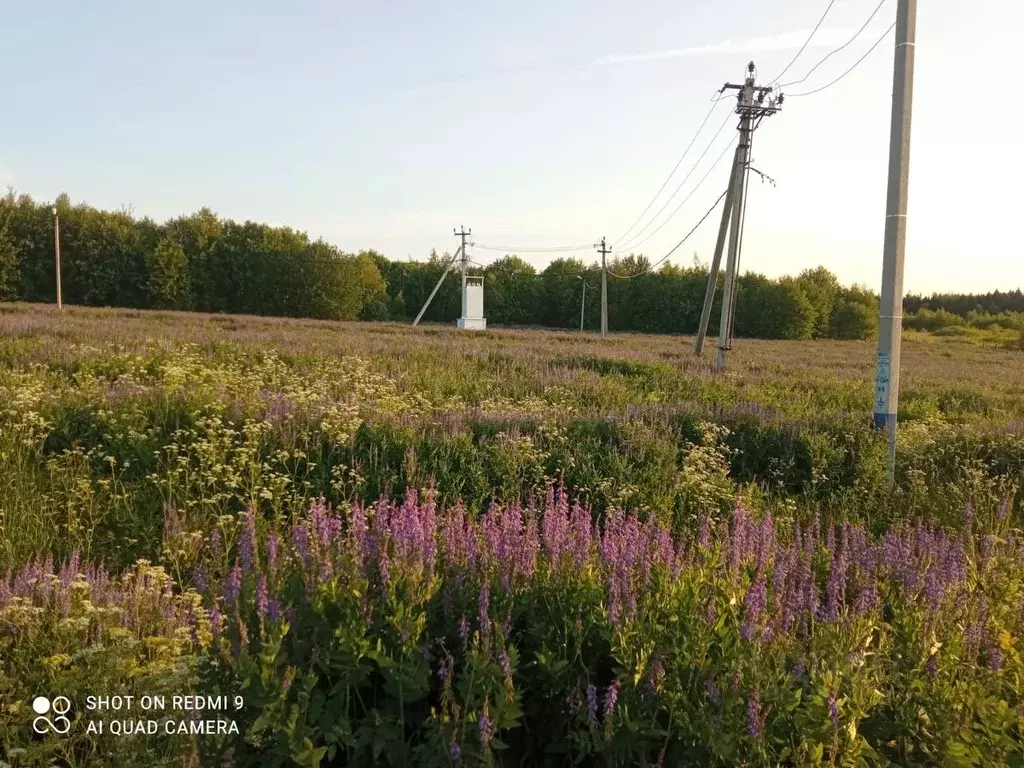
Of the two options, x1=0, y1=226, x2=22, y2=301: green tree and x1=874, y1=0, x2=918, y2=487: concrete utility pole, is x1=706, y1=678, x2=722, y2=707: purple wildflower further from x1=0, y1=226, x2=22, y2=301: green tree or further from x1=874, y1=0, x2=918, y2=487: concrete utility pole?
x1=0, y1=226, x2=22, y2=301: green tree

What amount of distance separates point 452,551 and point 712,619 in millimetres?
1223

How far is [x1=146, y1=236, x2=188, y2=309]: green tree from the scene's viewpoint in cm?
6259

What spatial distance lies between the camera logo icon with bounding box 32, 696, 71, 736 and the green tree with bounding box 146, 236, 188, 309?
6671cm

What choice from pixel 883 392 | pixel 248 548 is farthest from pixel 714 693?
pixel 883 392

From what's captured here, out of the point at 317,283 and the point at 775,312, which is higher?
the point at 317,283

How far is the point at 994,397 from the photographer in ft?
55.9

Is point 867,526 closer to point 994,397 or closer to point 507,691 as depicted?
point 507,691

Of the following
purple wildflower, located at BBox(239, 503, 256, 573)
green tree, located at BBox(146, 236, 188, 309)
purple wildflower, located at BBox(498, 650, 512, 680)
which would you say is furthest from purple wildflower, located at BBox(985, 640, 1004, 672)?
green tree, located at BBox(146, 236, 188, 309)

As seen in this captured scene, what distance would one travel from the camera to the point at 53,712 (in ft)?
10.0

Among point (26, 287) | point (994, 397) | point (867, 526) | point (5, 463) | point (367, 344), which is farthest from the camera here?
point (26, 287)

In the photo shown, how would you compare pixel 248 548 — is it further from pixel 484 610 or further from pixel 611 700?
pixel 611 700

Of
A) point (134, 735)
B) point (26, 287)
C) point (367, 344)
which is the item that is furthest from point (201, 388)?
point (26, 287)

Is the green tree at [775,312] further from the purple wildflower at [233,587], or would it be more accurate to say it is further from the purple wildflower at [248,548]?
the purple wildflower at [233,587]

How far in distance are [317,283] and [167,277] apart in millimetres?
13268
